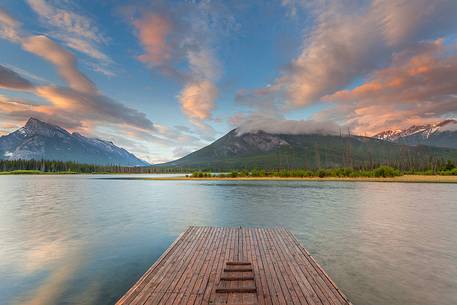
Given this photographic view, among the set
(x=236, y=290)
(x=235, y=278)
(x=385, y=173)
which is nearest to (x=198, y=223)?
(x=235, y=278)

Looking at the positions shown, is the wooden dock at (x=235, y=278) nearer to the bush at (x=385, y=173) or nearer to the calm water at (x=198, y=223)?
Result: the calm water at (x=198, y=223)

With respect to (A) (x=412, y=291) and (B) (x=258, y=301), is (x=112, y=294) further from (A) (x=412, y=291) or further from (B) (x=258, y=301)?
(A) (x=412, y=291)

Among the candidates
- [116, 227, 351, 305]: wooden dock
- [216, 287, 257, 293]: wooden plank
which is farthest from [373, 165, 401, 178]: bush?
[216, 287, 257, 293]: wooden plank

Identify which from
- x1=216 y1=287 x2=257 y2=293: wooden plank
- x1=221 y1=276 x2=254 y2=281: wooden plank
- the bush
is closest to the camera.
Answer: x1=216 y1=287 x2=257 y2=293: wooden plank

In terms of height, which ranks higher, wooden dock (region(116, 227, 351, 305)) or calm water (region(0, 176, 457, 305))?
wooden dock (region(116, 227, 351, 305))

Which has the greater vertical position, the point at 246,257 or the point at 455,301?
the point at 246,257

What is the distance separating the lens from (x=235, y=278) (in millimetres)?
12164

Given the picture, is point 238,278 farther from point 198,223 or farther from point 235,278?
point 198,223

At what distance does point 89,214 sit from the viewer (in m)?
42.0

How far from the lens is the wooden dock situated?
10.5 meters

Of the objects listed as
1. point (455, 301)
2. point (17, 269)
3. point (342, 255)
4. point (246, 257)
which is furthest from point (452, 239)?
point (17, 269)

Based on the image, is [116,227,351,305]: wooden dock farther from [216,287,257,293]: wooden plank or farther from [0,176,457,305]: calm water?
[0,176,457,305]: calm water

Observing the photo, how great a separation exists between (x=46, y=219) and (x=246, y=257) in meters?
34.0

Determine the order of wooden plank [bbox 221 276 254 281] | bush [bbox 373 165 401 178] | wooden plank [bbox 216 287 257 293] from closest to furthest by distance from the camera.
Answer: wooden plank [bbox 216 287 257 293] < wooden plank [bbox 221 276 254 281] < bush [bbox 373 165 401 178]
